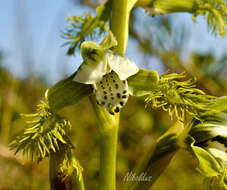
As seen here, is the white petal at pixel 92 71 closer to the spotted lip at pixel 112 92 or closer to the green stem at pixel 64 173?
the spotted lip at pixel 112 92

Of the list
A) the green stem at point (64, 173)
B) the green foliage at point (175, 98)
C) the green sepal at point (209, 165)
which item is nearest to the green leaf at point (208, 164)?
the green sepal at point (209, 165)

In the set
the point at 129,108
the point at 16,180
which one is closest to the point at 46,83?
the point at 129,108

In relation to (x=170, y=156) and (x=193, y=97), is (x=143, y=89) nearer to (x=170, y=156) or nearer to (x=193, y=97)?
(x=193, y=97)

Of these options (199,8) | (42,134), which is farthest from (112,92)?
(199,8)

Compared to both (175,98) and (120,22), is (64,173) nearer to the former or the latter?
(175,98)

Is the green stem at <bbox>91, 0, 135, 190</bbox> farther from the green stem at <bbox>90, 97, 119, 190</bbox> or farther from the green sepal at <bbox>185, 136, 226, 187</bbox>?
the green sepal at <bbox>185, 136, 226, 187</bbox>

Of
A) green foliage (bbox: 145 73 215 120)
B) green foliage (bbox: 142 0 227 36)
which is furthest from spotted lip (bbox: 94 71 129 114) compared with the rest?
green foliage (bbox: 142 0 227 36)
